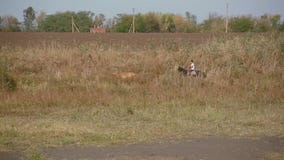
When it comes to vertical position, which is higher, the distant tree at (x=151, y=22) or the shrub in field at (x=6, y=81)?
the distant tree at (x=151, y=22)

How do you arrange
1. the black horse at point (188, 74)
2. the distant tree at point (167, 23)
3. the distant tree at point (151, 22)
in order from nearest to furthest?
the black horse at point (188, 74) < the distant tree at point (151, 22) < the distant tree at point (167, 23)

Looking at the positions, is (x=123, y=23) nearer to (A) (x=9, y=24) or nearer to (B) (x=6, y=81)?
(A) (x=9, y=24)

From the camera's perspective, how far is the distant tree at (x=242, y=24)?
1758 inches

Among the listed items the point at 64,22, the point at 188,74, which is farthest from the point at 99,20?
the point at 188,74

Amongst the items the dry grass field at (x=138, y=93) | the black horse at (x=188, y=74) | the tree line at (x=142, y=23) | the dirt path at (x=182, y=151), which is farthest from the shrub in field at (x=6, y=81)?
the tree line at (x=142, y=23)

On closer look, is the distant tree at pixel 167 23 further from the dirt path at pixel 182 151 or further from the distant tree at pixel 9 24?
the dirt path at pixel 182 151

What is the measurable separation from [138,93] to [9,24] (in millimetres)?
31381

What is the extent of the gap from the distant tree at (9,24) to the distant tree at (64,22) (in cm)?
354

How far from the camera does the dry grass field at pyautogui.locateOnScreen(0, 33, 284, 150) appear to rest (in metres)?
9.93

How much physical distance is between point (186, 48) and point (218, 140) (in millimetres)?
11857

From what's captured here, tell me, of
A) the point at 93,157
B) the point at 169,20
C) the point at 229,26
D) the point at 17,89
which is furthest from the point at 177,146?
the point at 169,20

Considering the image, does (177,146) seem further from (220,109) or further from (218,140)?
(220,109)

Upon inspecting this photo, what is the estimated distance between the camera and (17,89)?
51.2ft

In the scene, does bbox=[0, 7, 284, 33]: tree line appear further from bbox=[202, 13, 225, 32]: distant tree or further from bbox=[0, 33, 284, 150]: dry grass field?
bbox=[0, 33, 284, 150]: dry grass field
